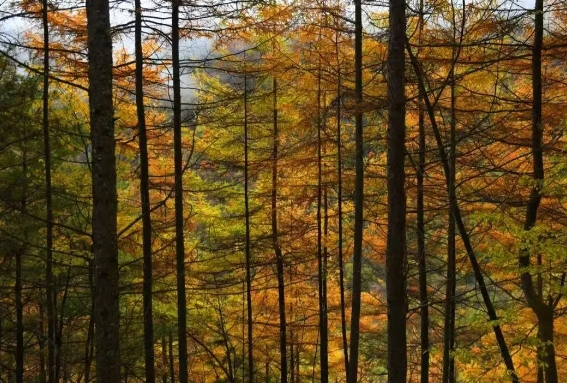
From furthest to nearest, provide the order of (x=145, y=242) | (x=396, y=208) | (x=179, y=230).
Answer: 1. (x=179, y=230)
2. (x=145, y=242)
3. (x=396, y=208)

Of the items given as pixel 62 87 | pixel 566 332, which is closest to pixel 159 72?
pixel 62 87

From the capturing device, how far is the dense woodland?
496cm

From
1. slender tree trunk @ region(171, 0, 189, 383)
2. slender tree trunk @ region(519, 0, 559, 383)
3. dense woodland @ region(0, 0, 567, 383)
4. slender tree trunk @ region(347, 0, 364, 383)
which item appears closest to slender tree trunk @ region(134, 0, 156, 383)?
dense woodland @ region(0, 0, 567, 383)

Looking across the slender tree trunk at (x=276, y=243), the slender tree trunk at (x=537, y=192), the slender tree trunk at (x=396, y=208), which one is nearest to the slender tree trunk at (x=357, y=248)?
the slender tree trunk at (x=537, y=192)

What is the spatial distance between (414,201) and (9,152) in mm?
9452

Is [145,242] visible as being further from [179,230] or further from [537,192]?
[537,192]

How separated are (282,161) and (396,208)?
22.9 feet

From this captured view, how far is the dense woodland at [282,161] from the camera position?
4.96 metres

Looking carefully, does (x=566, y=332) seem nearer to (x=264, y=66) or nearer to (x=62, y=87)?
(x=264, y=66)

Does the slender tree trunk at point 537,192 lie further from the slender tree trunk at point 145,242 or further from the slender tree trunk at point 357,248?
the slender tree trunk at point 145,242

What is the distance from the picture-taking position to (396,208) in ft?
16.1

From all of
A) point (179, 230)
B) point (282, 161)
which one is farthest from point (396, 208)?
point (282, 161)

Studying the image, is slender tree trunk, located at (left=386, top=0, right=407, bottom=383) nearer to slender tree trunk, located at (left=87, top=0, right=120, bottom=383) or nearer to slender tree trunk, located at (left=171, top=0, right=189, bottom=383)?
slender tree trunk, located at (left=87, top=0, right=120, bottom=383)

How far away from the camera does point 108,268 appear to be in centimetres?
353
